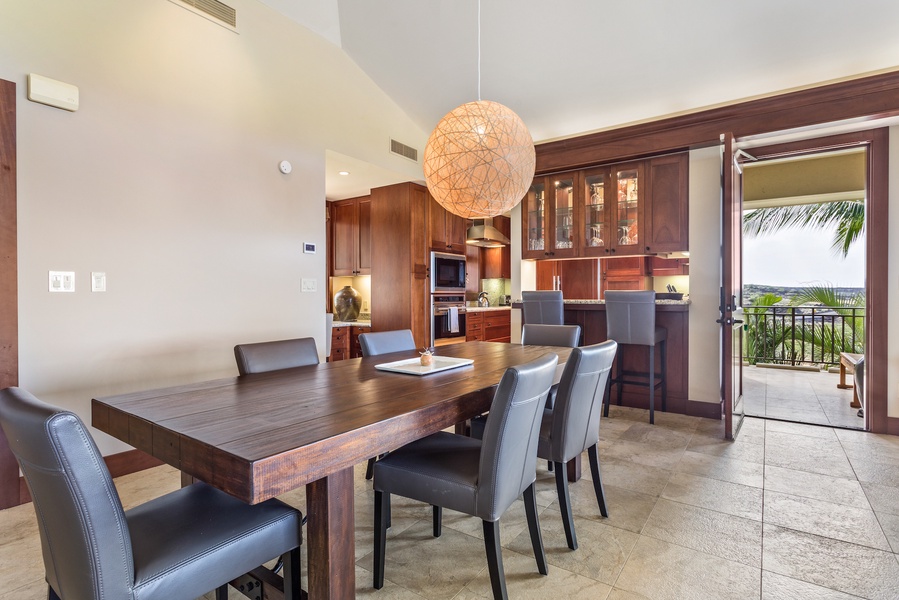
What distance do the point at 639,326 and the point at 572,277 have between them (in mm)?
2449

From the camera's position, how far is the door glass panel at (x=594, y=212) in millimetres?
4566

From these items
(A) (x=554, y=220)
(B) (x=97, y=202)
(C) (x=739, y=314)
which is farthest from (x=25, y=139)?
(C) (x=739, y=314)

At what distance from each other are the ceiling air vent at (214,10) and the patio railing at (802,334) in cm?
668

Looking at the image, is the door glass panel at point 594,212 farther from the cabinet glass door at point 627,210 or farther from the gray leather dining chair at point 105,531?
the gray leather dining chair at point 105,531

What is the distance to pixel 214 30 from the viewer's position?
10.1ft

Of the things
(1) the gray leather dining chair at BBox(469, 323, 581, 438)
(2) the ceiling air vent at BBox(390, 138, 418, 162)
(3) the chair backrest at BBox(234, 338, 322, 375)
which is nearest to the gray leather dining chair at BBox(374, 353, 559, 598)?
(3) the chair backrest at BBox(234, 338, 322, 375)

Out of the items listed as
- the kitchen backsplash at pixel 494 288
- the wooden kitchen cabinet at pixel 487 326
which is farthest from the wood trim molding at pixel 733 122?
the kitchen backsplash at pixel 494 288

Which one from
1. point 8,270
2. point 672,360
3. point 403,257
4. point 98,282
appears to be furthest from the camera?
point 403,257

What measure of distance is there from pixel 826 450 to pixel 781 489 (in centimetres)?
96

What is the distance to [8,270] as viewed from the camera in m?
2.25

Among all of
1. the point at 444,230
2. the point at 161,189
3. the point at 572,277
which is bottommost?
the point at 572,277

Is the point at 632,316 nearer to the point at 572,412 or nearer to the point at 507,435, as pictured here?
the point at 572,412

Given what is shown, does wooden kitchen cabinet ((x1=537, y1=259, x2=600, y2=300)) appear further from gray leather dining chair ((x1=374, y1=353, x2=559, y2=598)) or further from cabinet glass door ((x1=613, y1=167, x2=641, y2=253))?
gray leather dining chair ((x1=374, y1=353, x2=559, y2=598))

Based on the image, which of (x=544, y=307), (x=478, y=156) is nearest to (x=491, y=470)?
(x=478, y=156)
